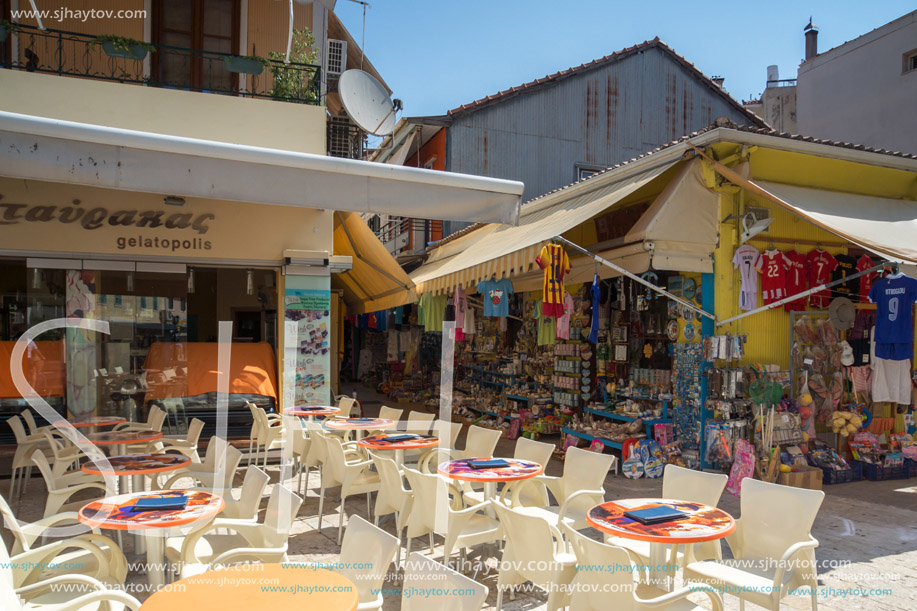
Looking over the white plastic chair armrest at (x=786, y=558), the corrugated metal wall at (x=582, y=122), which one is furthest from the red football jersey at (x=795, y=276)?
the corrugated metal wall at (x=582, y=122)

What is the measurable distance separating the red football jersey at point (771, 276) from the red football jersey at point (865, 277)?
1.37 meters

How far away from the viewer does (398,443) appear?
5.80 metres

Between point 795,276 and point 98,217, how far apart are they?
9.22 m

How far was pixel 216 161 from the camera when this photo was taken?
16.0 ft

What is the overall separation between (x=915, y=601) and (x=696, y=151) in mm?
4964

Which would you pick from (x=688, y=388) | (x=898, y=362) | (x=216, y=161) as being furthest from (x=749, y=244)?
(x=216, y=161)

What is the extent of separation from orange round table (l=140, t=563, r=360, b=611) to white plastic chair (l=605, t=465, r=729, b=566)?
6.63 ft

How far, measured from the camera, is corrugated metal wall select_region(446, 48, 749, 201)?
15469mm

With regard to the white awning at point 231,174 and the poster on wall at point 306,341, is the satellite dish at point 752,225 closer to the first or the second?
the white awning at point 231,174

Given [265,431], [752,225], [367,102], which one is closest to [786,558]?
[752,225]

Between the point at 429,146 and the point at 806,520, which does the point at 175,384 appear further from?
the point at 429,146

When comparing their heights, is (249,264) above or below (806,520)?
Answer: above

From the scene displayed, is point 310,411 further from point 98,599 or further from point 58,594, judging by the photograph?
point 98,599

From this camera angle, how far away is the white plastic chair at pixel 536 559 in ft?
10.9
